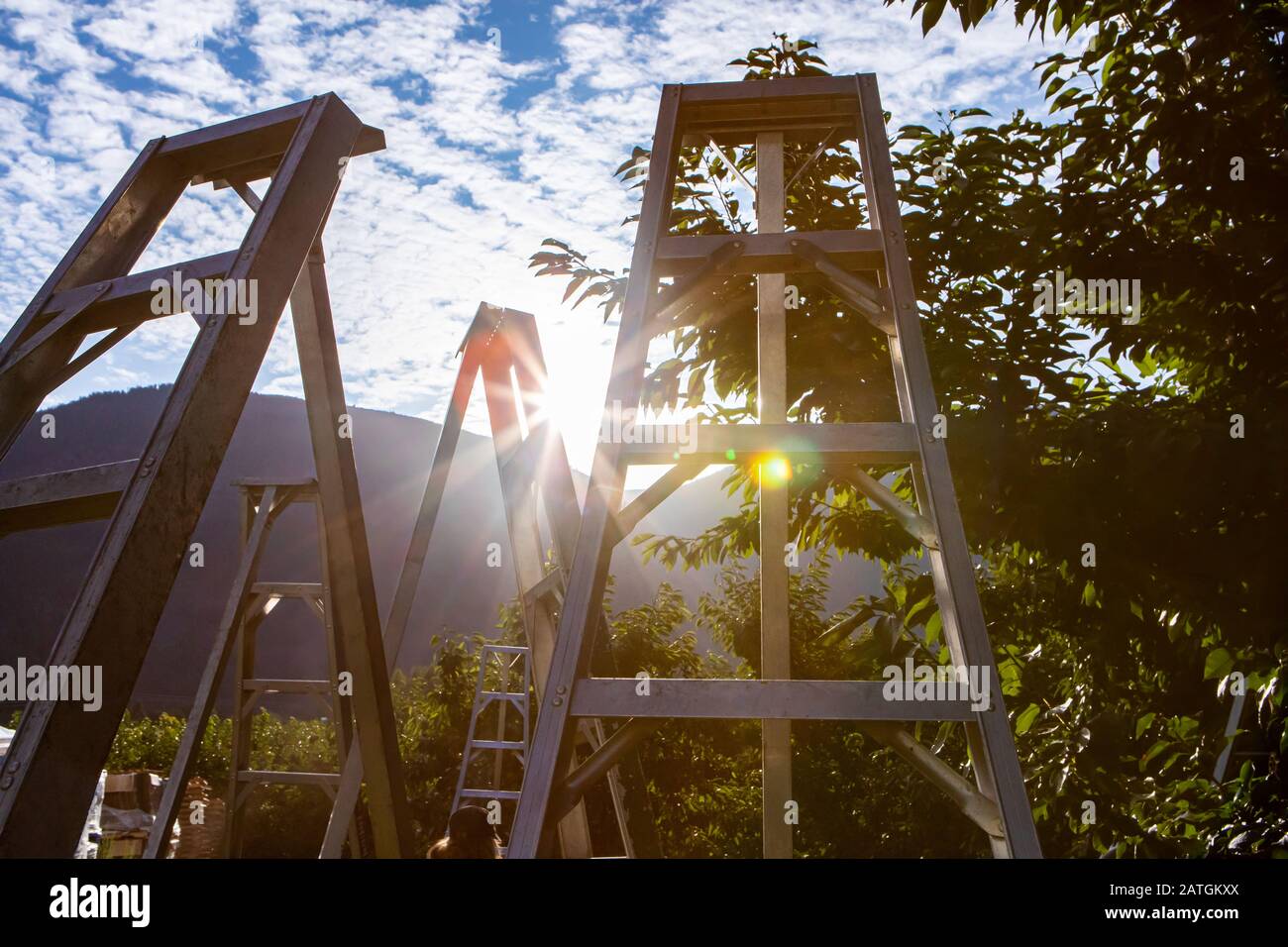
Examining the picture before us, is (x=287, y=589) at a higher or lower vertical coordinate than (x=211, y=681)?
higher

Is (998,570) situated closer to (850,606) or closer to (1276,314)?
(850,606)

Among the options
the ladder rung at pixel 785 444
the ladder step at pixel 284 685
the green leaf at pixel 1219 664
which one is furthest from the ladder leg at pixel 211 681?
the green leaf at pixel 1219 664

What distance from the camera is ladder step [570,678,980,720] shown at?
179 cm

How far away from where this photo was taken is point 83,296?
237cm

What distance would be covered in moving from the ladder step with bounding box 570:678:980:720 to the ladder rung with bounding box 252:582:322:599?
16.7ft

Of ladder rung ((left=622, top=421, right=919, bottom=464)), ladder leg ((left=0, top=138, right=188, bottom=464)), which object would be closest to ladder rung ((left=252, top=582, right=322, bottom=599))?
ladder leg ((left=0, top=138, right=188, bottom=464))

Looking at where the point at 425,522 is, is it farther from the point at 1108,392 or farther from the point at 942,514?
the point at 1108,392
